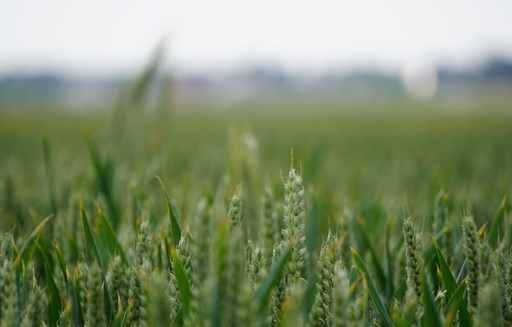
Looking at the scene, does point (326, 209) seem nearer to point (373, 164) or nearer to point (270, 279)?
point (270, 279)

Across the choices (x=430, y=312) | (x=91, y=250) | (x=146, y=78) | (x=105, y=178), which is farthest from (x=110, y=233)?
(x=146, y=78)

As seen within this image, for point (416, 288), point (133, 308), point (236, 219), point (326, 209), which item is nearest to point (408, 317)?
point (416, 288)

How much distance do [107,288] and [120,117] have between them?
1.69m

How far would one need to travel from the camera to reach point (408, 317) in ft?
Result: 1.65

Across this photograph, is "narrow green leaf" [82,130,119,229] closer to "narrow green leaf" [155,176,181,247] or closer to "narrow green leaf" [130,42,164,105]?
"narrow green leaf" [155,176,181,247]

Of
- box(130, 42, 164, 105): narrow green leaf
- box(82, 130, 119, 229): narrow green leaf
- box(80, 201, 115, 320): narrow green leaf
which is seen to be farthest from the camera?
box(130, 42, 164, 105): narrow green leaf

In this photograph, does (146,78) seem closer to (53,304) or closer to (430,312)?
(53,304)

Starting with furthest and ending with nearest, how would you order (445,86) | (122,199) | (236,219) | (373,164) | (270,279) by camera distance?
(445,86), (373,164), (122,199), (236,219), (270,279)

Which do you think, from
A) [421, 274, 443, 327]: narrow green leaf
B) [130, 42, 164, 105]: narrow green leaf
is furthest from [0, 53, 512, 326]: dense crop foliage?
[130, 42, 164, 105]: narrow green leaf

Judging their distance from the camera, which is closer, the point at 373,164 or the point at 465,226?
the point at 465,226

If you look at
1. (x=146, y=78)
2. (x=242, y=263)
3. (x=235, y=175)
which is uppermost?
(x=146, y=78)

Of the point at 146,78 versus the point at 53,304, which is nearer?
the point at 53,304

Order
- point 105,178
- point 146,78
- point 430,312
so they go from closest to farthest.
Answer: point 430,312, point 105,178, point 146,78

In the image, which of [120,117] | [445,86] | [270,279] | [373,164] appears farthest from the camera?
[445,86]
